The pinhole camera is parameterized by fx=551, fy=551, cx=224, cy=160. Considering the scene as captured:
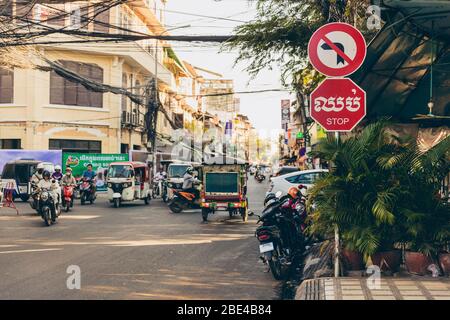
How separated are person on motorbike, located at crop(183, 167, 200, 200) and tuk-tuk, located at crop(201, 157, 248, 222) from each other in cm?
237

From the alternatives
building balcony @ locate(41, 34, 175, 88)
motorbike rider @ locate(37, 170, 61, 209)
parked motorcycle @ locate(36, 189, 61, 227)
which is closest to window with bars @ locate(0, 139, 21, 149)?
building balcony @ locate(41, 34, 175, 88)

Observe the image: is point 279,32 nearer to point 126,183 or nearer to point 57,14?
point 57,14

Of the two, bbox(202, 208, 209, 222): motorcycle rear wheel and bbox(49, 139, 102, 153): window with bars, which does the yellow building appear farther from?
bbox(202, 208, 209, 222): motorcycle rear wheel

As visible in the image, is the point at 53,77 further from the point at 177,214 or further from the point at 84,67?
the point at 177,214

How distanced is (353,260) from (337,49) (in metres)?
3.00

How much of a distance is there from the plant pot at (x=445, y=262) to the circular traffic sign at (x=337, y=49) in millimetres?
2862

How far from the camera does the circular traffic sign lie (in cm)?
733

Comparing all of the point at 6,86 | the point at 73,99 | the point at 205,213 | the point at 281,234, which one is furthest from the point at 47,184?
the point at 6,86

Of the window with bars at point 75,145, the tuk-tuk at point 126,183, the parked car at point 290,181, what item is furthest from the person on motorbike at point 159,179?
the parked car at point 290,181

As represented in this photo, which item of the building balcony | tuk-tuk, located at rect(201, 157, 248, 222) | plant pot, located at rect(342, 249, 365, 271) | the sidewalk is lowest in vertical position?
the sidewalk

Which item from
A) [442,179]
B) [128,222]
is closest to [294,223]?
[442,179]

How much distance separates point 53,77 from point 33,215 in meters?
17.6

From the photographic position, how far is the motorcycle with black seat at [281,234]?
857cm

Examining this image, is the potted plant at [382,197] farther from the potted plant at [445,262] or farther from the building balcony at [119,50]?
the building balcony at [119,50]
